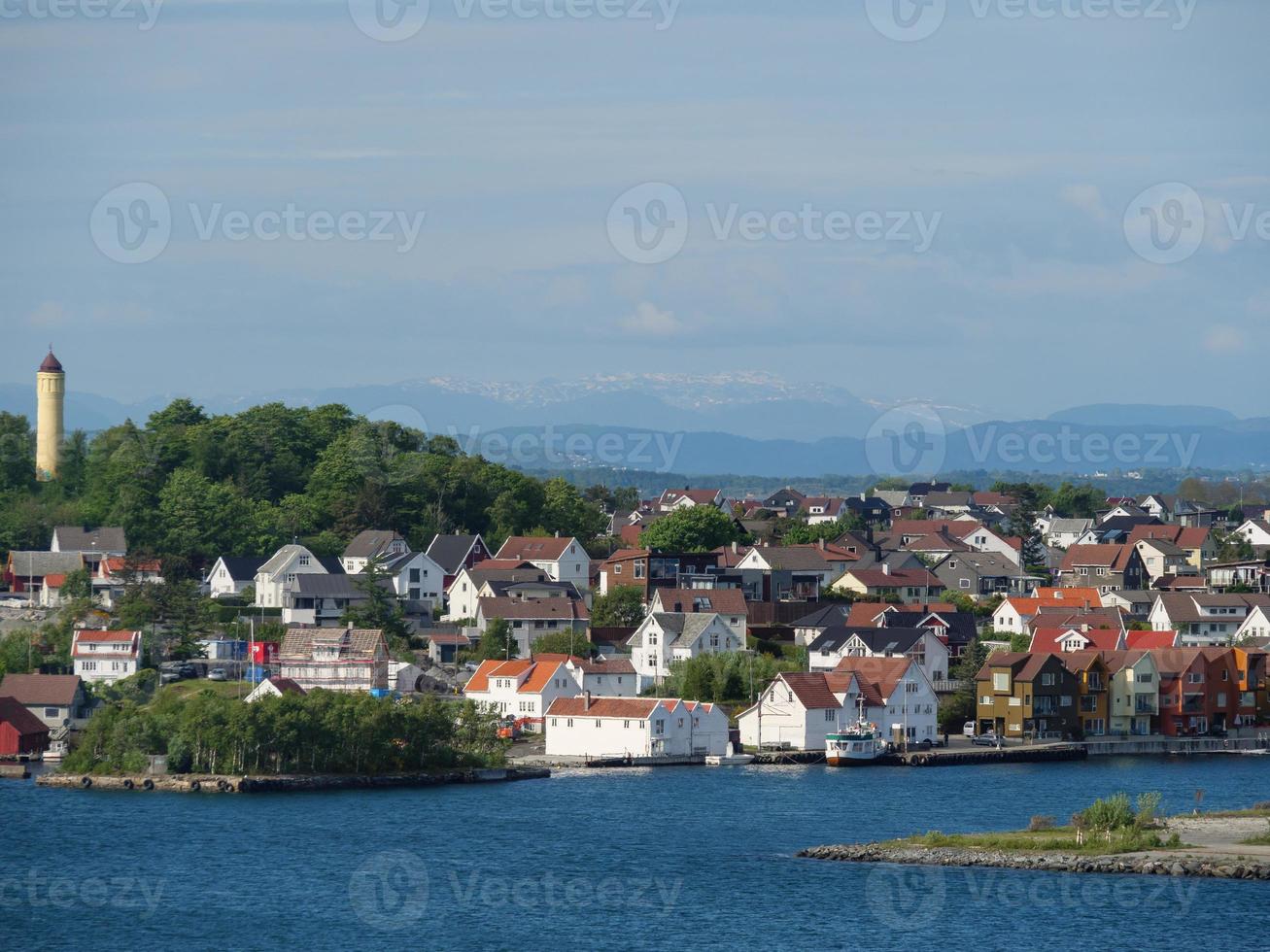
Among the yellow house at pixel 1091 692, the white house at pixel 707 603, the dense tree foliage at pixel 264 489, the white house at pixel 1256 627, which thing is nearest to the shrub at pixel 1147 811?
the yellow house at pixel 1091 692

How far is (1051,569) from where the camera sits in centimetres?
7012

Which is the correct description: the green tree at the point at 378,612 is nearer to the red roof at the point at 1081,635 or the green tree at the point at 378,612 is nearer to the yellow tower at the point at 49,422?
the red roof at the point at 1081,635

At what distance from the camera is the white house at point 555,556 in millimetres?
57656

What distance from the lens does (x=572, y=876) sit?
95.6ft

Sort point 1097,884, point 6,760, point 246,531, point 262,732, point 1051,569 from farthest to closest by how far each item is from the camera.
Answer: point 1051,569 → point 246,531 → point 6,760 → point 262,732 → point 1097,884

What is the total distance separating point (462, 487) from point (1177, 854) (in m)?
38.7

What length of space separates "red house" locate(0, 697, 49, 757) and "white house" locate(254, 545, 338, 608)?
12936 millimetres

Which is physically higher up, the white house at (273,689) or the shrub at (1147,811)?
the white house at (273,689)

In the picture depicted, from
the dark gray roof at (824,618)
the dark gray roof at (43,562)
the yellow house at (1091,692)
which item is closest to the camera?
the yellow house at (1091,692)

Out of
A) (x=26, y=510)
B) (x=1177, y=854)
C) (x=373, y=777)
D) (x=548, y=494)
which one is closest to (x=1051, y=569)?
(x=548, y=494)

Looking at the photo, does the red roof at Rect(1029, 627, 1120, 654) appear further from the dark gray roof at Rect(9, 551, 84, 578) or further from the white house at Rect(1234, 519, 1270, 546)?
the white house at Rect(1234, 519, 1270, 546)

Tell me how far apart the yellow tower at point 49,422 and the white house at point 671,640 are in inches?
1038

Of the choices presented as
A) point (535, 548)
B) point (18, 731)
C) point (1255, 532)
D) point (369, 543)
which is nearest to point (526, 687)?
point (18, 731)

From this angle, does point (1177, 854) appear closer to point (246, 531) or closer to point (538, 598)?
point (538, 598)
